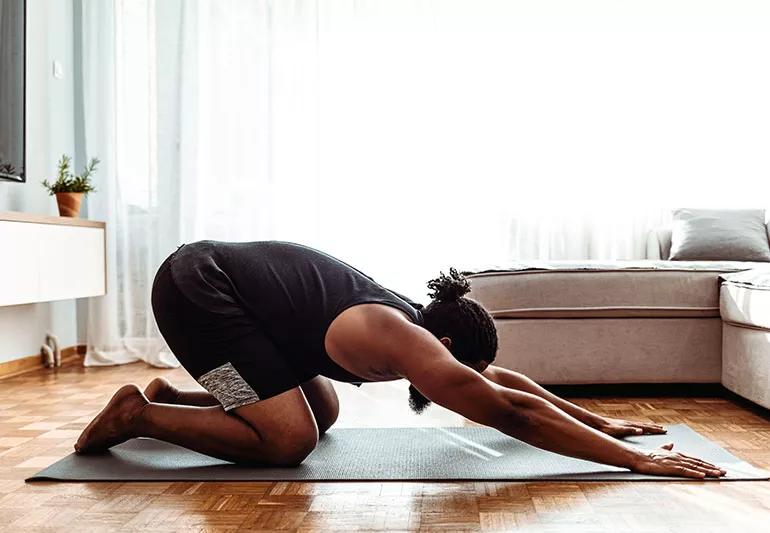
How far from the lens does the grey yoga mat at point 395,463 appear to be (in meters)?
2.27

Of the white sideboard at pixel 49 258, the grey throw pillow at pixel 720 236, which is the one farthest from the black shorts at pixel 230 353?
the grey throw pillow at pixel 720 236

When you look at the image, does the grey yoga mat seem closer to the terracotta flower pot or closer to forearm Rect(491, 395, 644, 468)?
forearm Rect(491, 395, 644, 468)

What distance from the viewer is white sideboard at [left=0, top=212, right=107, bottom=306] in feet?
12.9

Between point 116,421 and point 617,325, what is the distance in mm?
1937

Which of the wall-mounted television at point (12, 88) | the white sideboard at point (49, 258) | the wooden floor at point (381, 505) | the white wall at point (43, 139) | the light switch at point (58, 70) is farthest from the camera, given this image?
the light switch at point (58, 70)

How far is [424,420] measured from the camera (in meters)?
3.12

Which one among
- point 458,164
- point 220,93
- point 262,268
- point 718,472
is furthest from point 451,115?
point 718,472

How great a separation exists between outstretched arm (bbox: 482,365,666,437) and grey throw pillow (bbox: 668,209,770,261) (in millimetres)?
1884

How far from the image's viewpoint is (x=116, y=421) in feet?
8.03

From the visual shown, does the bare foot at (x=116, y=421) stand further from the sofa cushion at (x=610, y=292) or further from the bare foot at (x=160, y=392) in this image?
the sofa cushion at (x=610, y=292)

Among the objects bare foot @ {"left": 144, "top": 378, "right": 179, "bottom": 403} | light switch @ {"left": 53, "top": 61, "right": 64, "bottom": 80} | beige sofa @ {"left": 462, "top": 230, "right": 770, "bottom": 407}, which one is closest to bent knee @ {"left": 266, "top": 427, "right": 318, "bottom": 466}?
bare foot @ {"left": 144, "top": 378, "right": 179, "bottom": 403}

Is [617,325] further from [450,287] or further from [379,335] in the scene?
[379,335]

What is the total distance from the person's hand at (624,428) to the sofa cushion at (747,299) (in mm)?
560

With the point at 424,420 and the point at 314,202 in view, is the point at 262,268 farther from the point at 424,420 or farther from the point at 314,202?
the point at 314,202
